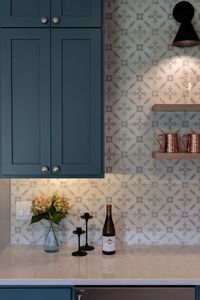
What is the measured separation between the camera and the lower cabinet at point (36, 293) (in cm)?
198

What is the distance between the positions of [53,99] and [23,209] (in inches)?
33.8

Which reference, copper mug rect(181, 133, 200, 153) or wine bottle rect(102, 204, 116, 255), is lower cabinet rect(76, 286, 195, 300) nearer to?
wine bottle rect(102, 204, 116, 255)

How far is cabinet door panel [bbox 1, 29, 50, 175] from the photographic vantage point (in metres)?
2.23

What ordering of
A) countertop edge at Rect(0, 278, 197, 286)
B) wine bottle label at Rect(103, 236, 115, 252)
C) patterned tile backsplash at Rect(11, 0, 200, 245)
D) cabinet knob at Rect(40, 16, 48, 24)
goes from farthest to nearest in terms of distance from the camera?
patterned tile backsplash at Rect(11, 0, 200, 245)
wine bottle label at Rect(103, 236, 115, 252)
cabinet knob at Rect(40, 16, 48, 24)
countertop edge at Rect(0, 278, 197, 286)

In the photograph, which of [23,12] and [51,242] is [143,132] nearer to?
[51,242]

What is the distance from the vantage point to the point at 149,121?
8.53ft

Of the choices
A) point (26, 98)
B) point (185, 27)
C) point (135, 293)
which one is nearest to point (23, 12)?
point (26, 98)

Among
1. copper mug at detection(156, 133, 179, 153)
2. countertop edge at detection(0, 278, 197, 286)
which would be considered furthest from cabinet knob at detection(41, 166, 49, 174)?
copper mug at detection(156, 133, 179, 153)

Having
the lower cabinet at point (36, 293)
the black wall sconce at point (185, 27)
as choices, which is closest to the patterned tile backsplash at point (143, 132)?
the black wall sconce at point (185, 27)

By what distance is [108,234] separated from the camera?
95.3 inches

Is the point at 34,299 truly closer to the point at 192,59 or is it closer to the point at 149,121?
the point at 149,121

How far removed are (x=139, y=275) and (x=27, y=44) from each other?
151 cm

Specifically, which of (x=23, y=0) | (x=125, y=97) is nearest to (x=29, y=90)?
(x=23, y=0)

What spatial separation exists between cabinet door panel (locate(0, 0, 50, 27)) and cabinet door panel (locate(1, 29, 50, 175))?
4cm
